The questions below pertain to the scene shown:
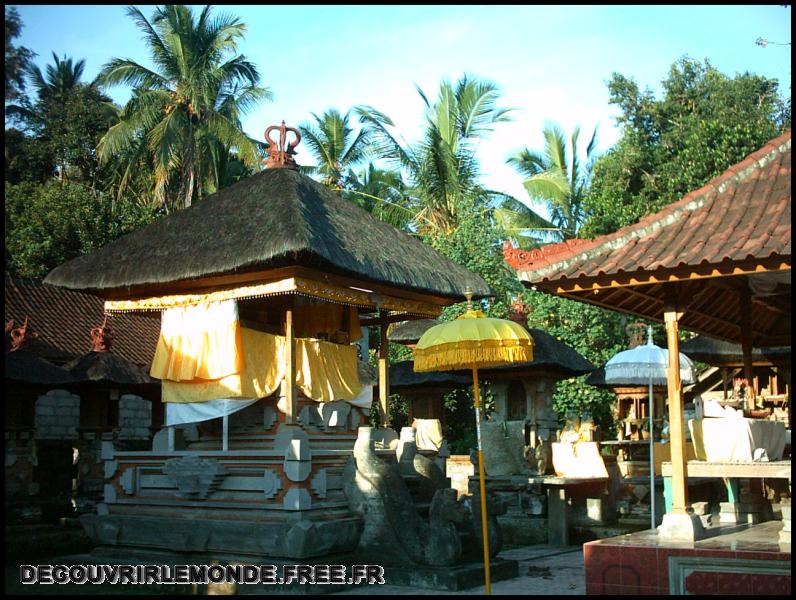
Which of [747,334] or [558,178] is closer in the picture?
[747,334]

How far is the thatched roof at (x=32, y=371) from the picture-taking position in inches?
610

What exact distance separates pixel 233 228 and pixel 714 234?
6517mm

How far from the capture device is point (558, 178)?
3147 centimetres

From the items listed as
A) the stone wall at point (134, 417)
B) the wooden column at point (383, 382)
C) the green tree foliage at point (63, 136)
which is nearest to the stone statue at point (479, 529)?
the wooden column at point (383, 382)

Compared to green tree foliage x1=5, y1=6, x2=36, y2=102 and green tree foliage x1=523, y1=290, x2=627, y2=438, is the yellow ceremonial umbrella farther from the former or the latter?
green tree foliage x1=5, y1=6, x2=36, y2=102

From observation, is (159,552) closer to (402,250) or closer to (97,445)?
(402,250)

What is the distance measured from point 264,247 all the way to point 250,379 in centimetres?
211

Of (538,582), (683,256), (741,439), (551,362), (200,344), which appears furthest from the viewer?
(551,362)

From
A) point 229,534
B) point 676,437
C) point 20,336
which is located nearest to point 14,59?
point 20,336

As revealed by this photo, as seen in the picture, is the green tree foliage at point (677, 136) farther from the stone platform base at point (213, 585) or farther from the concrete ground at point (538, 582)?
the stone platform base at point (213, 585)

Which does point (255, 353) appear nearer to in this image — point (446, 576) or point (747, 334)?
point (446, 576)

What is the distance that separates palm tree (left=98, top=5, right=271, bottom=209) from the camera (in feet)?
88.4

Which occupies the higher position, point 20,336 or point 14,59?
point 14,59

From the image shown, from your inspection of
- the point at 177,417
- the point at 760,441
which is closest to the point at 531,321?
the point at 177,417
